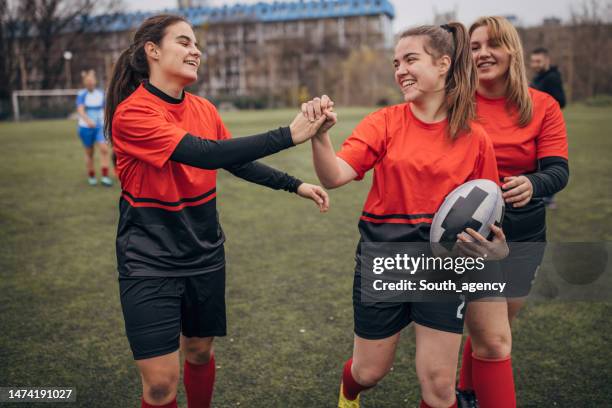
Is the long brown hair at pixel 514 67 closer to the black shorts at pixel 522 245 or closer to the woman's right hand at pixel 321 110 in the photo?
the black shorts at pixel 522 245

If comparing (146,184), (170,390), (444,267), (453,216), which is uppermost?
(146,184)

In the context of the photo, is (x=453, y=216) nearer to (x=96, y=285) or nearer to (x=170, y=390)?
(x=170, y=390)

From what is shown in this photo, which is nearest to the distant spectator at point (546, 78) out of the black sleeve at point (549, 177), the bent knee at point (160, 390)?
the black sleeve at point (549, 177)

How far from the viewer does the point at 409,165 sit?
2643 mm

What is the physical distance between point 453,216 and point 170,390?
1508mm

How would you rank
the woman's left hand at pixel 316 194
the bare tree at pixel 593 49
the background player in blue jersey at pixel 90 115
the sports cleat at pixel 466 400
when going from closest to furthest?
the woman's left hand at pixel 316 194 < the sports cleat at pixel 466 400 < the background player in blue jersey at pixel 90 115 < the bare tree at pixel 593 49

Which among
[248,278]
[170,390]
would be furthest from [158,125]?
[248,278]

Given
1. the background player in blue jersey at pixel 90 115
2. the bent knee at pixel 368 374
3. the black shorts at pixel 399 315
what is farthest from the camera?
the background player in blue jersey at pixel 90 115

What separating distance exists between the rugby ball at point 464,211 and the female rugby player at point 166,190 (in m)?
0.70

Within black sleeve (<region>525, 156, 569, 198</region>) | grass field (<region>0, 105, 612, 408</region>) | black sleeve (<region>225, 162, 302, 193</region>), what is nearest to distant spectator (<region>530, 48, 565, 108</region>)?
grass field (<region>0, 105, 612, 408</region>)

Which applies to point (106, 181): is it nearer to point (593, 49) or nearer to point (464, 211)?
point (464, 211)

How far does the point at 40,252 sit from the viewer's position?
689 centimetres

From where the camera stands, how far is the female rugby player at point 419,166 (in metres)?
2.64

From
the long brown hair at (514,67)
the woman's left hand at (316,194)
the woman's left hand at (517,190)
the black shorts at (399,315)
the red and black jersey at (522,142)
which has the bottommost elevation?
the black shorts at (399,315)
